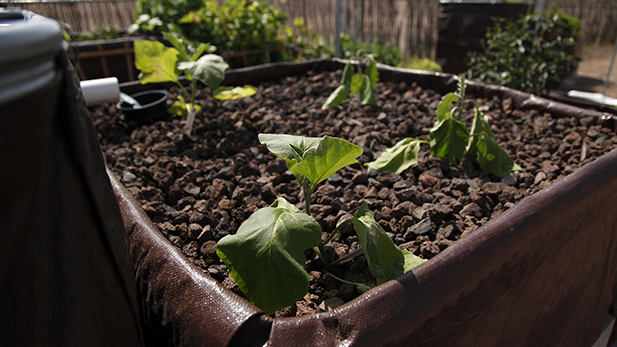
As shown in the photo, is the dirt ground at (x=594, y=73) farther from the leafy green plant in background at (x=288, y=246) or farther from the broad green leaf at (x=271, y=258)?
the broad green leaf at (x=271, y=258)

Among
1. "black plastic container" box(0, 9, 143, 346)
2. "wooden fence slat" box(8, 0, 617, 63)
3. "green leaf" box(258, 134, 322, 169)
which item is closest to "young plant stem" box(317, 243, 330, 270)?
"green leaf" box(258, 134, 322, 169)

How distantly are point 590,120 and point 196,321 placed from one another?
2426 mm

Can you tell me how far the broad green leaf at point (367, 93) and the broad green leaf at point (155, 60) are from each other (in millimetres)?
1192

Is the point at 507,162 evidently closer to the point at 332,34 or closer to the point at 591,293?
the point at 591,293

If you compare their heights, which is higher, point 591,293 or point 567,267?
point 567,267

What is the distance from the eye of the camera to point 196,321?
857 millimetres

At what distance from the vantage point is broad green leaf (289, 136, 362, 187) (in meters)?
1.15

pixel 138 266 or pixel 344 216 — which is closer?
pixel 138 266

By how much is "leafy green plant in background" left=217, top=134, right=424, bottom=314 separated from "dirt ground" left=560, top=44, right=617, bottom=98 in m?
5.86

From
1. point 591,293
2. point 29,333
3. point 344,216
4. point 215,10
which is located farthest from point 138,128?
point 215,10

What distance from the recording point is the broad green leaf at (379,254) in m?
1.12

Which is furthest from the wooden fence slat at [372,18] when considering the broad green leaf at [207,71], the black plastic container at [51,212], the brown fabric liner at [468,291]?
the black plastic container at [51,212]

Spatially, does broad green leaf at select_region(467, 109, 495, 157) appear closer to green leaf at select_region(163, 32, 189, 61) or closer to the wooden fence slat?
green leaf at select_region(163, 32, 189, 61)

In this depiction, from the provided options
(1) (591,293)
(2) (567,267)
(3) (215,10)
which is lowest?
(1) (591,293)
